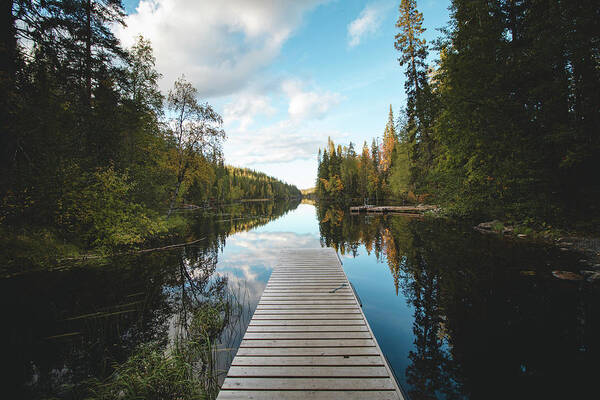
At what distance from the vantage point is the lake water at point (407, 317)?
417 cm

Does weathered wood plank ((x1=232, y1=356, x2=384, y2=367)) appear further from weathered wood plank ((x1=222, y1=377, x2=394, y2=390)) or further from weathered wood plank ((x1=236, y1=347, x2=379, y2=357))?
weathered wood plank ((x1=222, y1=377, x2=394, y2=390))

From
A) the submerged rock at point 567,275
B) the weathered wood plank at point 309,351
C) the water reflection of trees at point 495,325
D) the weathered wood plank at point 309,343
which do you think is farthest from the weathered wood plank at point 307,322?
the submerged rock at point 567,275

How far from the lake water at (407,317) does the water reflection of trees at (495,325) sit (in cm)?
3

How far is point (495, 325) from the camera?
5578 millimetres

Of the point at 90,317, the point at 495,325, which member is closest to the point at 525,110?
the point at 495,325

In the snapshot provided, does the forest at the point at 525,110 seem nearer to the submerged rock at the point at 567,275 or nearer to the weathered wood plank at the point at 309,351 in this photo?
the submerged rock at the point at 567,275

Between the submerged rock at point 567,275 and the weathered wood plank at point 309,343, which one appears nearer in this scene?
the weathered wood plank at point 309,343

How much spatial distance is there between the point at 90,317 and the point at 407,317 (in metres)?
9.26

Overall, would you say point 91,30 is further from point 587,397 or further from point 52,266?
point 587,397

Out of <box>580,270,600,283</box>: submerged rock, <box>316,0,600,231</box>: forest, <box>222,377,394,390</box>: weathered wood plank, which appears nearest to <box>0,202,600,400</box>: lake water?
<box>580,270,600,283</box>: submerged rock

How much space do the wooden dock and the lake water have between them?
115 centimetres

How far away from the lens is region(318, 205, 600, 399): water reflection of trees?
13.2 feet

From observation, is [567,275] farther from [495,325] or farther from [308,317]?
[308,317]

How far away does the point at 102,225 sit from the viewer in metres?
10.8
